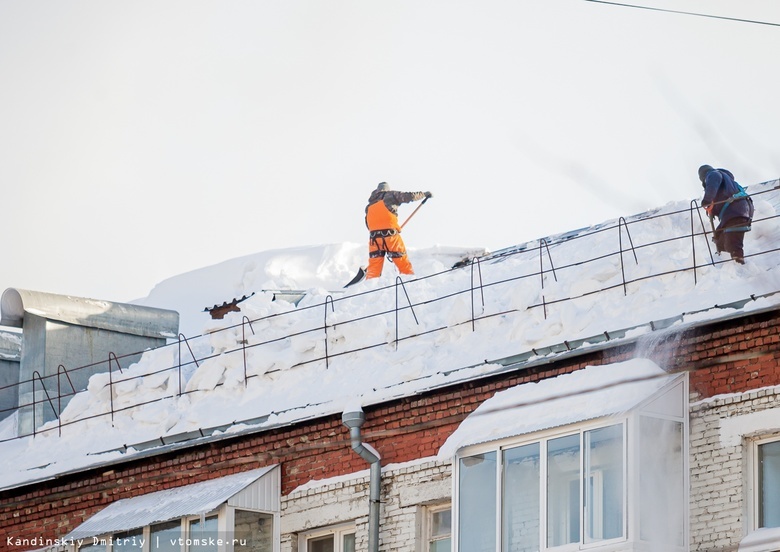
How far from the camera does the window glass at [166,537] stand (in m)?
19.6

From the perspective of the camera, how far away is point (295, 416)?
19.4m

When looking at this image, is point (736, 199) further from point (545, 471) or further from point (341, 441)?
point (341, 441)

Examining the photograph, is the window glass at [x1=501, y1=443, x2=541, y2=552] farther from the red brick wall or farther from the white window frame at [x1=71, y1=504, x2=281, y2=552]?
the white window frame at [x1=71, y1=504, x2=281, y2=552]

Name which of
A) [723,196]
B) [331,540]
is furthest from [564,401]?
[331,540]

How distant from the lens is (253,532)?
19.3 m

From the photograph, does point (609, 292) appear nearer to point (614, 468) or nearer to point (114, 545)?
point (614, 468)

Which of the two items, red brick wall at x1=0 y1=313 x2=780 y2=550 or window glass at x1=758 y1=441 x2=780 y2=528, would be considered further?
red brick wall at x1=0 y1=313 x2=780 y2=550

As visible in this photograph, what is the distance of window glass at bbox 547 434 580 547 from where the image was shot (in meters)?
16.5

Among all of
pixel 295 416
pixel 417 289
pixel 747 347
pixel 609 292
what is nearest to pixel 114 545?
pixel 295 416

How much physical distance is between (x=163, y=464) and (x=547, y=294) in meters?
5.01

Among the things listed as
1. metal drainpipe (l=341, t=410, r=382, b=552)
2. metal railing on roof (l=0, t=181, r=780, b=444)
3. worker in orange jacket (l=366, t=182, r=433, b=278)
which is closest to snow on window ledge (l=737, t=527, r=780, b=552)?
metal railing on roof (l=0, t=181, r=780, b=444)

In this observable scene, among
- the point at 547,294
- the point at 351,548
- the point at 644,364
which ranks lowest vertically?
the point at 351,548

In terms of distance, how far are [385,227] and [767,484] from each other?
29.8 ft

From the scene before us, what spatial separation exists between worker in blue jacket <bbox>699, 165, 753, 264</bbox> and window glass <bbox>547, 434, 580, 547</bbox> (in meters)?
2.53
